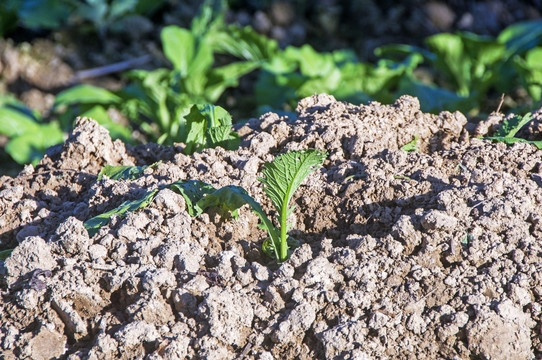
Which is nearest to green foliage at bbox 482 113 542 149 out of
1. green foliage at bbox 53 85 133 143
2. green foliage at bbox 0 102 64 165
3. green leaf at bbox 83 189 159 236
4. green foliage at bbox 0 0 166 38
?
green leaf at bbox 83 189 159 236

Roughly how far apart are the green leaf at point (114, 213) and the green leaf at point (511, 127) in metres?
1.25

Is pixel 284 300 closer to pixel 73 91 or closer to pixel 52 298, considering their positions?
pixel 52 298

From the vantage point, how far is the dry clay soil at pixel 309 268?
5.10 feet

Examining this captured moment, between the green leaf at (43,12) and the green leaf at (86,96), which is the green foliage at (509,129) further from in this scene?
the green leaf at (43,12)

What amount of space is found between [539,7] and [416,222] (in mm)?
4942

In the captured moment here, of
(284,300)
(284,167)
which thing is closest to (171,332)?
(284,300)

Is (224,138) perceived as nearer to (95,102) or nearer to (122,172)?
(122,172)

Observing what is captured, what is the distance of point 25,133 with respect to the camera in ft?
13.6

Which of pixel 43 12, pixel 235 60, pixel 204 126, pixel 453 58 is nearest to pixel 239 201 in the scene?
pixel 204 126

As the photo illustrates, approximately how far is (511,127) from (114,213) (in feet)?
4.63

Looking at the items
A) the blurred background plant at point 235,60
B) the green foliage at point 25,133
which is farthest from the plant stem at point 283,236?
the green foliage at point 25,133

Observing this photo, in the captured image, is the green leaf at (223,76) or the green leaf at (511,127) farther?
the green leaf at (223,76)

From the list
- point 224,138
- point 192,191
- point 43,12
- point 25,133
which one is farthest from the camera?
point 43,12

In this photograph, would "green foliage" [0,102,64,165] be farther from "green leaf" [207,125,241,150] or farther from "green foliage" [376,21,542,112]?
"green foliage" [376,21,542,112]
